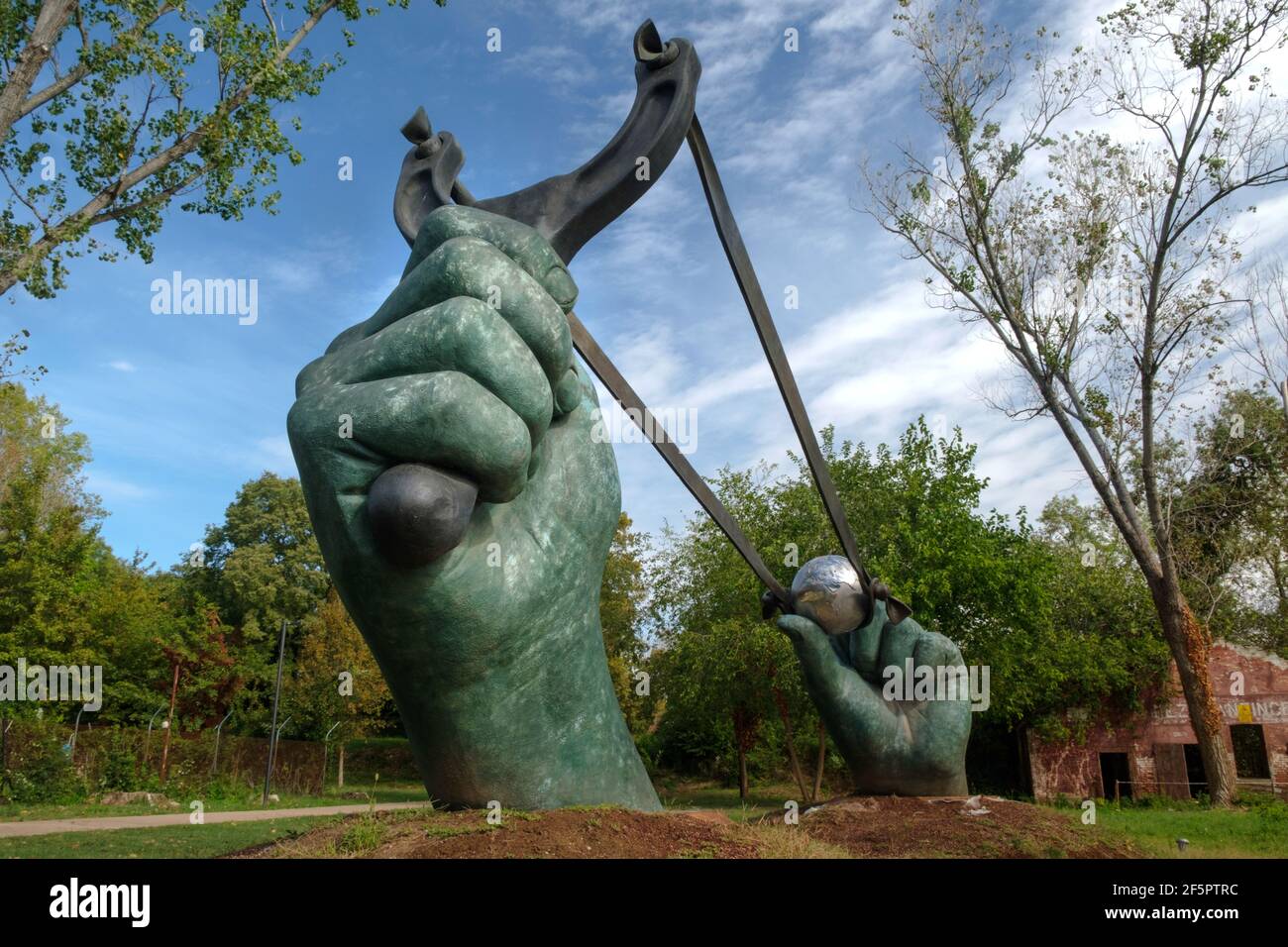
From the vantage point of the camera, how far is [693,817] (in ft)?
17.0

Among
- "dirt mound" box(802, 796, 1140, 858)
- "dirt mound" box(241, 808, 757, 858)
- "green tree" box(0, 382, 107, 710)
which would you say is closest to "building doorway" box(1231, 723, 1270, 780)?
"dirt mound" box(802, 796, 1140, 858)

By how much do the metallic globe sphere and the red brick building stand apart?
726 inches

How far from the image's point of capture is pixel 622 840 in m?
4.31

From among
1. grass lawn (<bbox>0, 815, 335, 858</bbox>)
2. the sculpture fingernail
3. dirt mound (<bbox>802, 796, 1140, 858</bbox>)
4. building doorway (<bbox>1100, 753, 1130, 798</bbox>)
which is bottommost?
building doorway (<bbox>1100, 753, 1130, 798</bbox>)

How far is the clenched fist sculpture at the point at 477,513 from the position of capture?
4.44 m

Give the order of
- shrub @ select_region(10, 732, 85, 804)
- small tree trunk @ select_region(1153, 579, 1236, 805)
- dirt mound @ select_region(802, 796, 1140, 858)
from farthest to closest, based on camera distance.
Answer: shrub @ select_region(10, 732, 85, 804) → small tree trunk @ select_region(1153, 579, 1236, 805) → dirt mound @ select_region(802, 796, 1140, 858)

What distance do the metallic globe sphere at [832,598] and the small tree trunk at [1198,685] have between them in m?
11.5

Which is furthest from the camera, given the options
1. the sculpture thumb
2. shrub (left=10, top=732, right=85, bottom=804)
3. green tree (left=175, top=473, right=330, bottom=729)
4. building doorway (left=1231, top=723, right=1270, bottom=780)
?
green tree (left=175, top=473, right=330, bottom=729)

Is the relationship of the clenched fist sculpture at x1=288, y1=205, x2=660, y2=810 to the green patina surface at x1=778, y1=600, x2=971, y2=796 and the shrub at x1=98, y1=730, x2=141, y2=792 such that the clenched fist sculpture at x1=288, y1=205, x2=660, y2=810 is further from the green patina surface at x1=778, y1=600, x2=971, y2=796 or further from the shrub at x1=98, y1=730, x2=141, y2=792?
the shrub at x1=98, y1=730, x2=141, y2=792

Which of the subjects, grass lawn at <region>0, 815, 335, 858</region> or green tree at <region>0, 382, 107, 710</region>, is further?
green tree at <region>0, 382, 107, 710</region>

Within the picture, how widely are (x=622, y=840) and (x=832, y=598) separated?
4.61 metres

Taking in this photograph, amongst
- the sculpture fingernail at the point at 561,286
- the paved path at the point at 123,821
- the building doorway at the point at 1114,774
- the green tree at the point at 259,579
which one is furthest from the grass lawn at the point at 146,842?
the building doorway at the point at 1114,774

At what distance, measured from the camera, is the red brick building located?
22.6 metres

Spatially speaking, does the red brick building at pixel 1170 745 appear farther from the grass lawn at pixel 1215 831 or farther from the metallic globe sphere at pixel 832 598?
the metallic globe sphere at pixel 832 598
